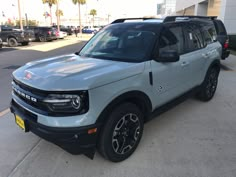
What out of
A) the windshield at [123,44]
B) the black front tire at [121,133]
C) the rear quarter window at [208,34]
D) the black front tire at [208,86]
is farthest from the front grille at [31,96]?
the rear quarter window at [208,34]

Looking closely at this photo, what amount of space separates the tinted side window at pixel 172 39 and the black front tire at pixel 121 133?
3.47 feet

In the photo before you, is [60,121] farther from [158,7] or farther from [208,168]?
[158,7]

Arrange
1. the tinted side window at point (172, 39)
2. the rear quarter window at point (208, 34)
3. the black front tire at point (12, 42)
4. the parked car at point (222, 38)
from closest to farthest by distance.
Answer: the tinted side window at point (172, 39) → the rear quarter window at point (208, 34) → the parked car at point (222, 38) → the black front tire at point (12, 42)

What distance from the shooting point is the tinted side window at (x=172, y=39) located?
11.2 ft

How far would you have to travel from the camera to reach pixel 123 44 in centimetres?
349

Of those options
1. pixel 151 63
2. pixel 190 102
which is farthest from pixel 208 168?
pixel 190 102

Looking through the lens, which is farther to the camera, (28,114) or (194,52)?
(194,52)

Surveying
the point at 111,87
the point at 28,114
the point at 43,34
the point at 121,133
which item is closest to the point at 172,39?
the point at 111,87

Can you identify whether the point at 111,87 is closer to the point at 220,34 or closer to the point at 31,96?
the point at 31,96

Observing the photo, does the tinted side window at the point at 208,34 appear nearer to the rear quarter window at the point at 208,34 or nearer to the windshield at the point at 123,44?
the rear quarter window at the point at 208,34

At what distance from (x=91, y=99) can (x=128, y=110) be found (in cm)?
63

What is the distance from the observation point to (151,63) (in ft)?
10.2

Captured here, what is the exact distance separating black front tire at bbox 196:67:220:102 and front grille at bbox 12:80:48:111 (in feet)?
11.3

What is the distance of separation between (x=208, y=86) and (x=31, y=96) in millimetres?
3850
